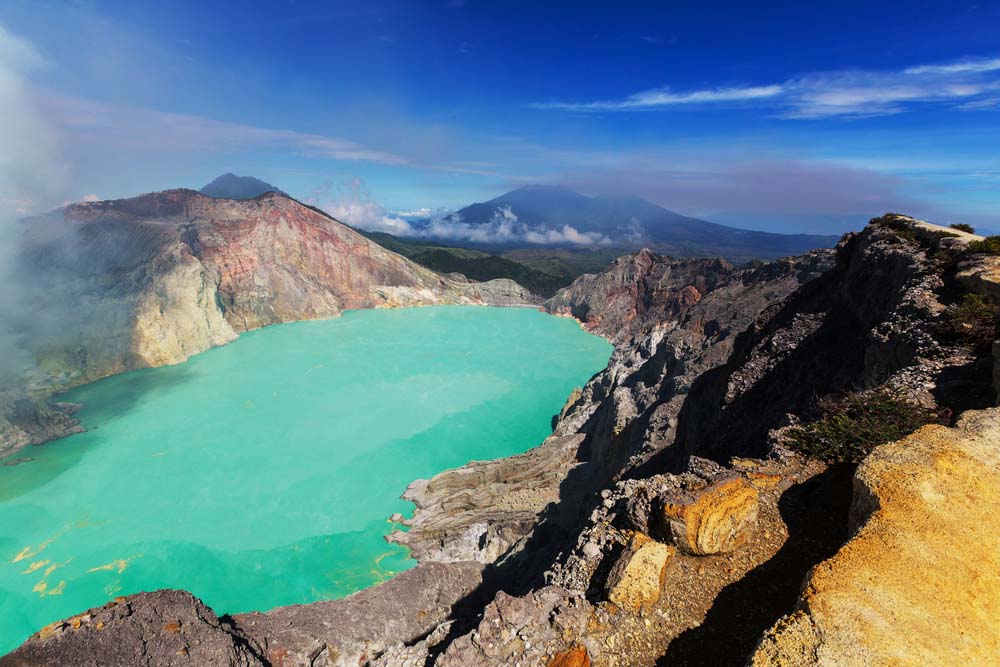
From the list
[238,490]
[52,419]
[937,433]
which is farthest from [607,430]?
[52,419]

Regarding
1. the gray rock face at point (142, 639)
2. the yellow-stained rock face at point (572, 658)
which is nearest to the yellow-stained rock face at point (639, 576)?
the yellow-stained rock face at point (572, 658)

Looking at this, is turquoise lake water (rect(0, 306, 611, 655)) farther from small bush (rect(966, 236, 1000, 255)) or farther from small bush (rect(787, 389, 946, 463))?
small bush (rect(966, 236, 1000, 255))

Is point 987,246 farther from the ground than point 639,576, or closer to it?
farther from the ground

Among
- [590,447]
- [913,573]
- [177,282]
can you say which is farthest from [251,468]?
[177,282]

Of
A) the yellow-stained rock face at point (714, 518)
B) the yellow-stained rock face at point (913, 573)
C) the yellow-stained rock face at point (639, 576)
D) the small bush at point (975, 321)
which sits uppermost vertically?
the small bush at point (975, 321)

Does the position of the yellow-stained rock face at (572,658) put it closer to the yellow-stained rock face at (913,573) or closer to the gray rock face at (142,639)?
the yellow-stained rock face at (913,573)

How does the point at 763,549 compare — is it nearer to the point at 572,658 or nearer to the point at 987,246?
the point at 572,658

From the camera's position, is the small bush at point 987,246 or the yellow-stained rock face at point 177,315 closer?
the small bush at point 987,246
